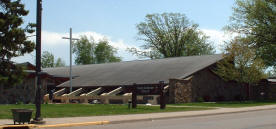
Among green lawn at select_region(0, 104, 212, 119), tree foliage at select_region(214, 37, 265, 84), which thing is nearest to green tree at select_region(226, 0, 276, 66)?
tree foliage at select_region(214, 37, 265, 84)

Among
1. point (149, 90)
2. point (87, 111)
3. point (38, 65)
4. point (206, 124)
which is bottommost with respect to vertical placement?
point (87, 111)

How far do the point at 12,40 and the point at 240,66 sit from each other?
26.3 m

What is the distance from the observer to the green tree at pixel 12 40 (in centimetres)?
2109

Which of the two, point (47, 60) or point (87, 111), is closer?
point (87, 111)

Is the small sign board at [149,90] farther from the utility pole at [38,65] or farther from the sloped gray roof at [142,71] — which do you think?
the utility pole at [38,65]

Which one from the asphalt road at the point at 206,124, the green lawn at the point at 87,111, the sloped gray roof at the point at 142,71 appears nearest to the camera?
the asphalt road at the point at 206,124

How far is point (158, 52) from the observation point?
83.3 meters

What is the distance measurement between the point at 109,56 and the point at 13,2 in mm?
80310

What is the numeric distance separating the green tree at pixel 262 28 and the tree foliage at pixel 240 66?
5.02 meters

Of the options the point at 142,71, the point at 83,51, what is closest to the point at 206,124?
the point at 142,71

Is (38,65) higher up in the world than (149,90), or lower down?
higher up

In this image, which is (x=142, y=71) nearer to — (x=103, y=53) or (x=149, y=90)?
(x=149, y=90)

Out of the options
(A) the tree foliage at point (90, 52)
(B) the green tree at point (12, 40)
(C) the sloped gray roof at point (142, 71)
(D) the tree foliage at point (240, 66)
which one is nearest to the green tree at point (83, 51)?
(A) the tree foliage at point (90, 52)

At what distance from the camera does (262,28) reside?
158ft
